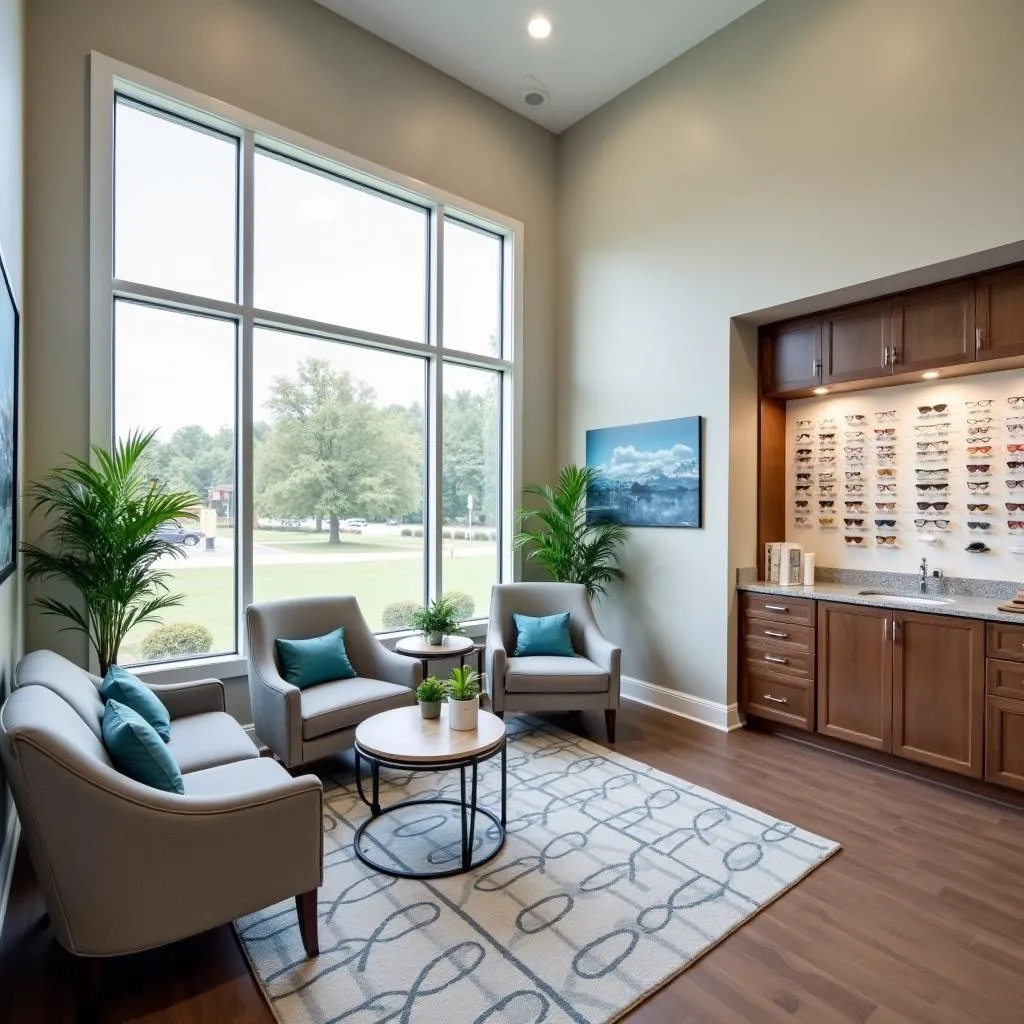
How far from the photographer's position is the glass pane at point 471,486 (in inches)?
193

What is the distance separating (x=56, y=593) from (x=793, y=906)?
3603mm

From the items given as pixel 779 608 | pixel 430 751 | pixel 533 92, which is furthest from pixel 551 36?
pixel 430 751

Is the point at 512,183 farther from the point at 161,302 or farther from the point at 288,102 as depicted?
the point at 161,302

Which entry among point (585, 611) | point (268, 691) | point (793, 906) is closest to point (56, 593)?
point (268, 691)

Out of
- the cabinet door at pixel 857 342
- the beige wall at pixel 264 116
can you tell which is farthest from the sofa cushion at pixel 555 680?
the cabinet door at pixel 857 342

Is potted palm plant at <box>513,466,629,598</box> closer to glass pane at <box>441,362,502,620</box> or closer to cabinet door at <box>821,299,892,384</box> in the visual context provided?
glass pane at <box>441,362,502,620</box>

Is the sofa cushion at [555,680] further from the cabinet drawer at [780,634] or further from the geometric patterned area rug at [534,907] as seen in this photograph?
the cabinet drawer at [780,634]

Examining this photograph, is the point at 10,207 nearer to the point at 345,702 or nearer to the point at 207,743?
the point at 207,743

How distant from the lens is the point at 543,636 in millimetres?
4184

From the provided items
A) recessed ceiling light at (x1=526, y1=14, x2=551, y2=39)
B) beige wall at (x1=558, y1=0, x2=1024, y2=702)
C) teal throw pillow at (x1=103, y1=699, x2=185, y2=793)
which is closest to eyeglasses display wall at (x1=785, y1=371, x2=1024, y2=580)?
beige wall at (x1=558, y1=0, x2=1024, y2=702)

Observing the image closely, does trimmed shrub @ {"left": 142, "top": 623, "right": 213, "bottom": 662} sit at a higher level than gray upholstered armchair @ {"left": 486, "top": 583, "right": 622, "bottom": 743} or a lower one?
higher

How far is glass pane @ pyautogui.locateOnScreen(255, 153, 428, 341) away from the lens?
4055 mm

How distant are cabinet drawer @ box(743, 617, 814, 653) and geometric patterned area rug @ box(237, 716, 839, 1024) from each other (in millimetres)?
1217

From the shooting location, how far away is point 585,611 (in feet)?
14.5
